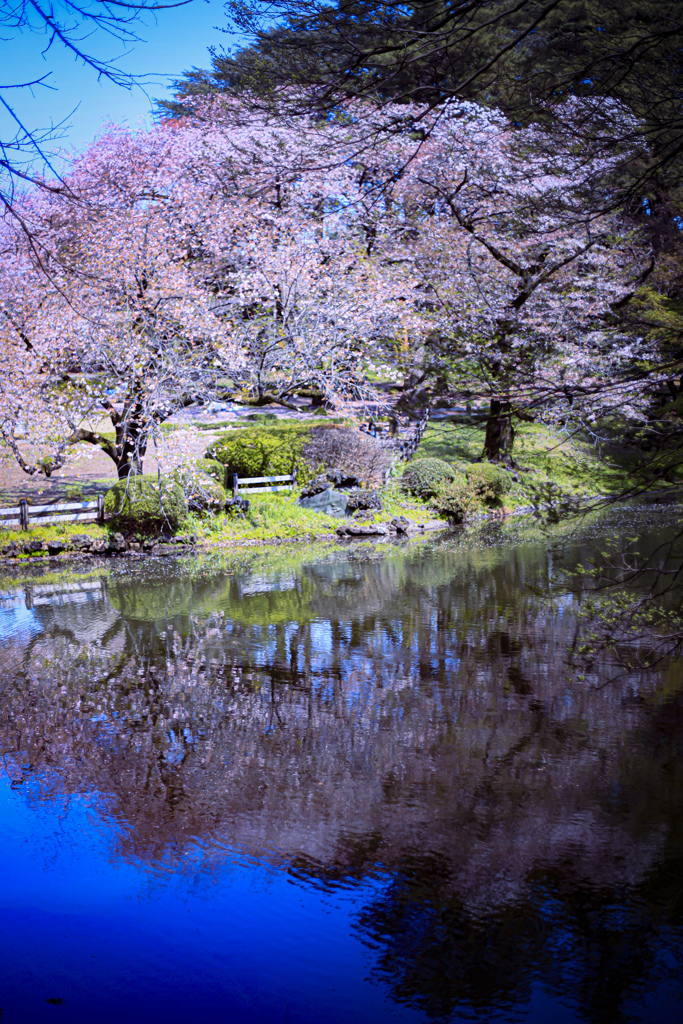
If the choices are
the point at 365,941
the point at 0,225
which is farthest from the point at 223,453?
the point at 365,941

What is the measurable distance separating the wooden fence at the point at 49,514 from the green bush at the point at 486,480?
889cm

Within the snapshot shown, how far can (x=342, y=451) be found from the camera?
60.0 ft

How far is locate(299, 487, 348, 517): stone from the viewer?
685 inches

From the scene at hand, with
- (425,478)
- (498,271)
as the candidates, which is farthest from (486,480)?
(498,271)

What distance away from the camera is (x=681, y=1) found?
20.6 ft

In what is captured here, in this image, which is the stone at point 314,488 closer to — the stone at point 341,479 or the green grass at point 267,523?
the green grass at point 267,523

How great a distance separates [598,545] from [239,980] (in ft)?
40.6

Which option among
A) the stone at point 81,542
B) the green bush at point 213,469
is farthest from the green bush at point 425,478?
the stone at point 81,542

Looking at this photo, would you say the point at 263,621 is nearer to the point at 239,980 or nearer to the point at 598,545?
the point at 239,980

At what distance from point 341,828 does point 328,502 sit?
12.6 meters

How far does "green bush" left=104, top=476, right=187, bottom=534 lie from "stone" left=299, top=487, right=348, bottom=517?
298cm

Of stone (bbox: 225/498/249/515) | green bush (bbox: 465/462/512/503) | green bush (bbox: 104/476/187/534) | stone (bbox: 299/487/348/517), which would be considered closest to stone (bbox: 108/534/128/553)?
green bush (bbox: 104/476/187/534)

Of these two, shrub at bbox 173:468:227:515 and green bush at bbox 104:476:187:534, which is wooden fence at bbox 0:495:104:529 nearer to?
green bush at bbox 104:476:187:534

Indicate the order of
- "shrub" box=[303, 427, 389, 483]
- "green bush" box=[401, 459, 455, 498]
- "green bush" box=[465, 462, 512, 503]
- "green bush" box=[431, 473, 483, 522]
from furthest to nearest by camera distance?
"green bush" box=[465, 462, 512, 503], "green bush" box=[401, 459, 455, 498], "green bush" box=[431, 473, 483, 522], "shrub" box=[303, 427, 389, 483]
